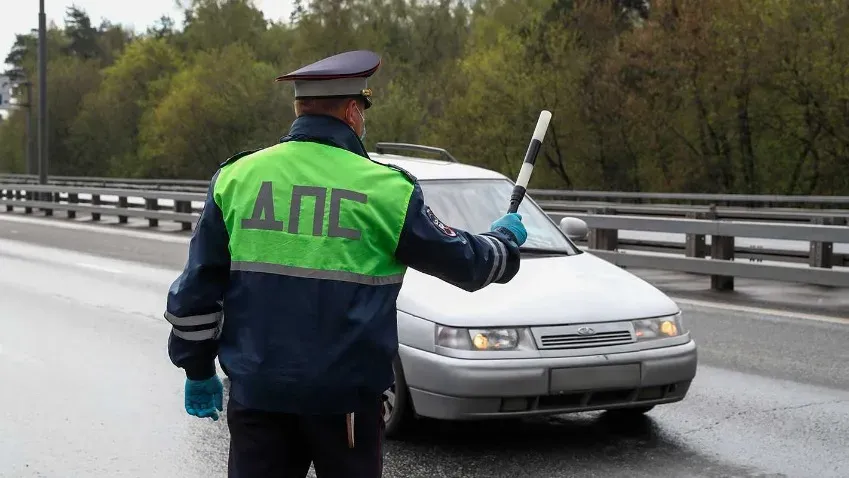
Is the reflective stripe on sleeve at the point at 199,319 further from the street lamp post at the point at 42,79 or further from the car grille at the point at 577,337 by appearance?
the street lamp post at the point at 42,79

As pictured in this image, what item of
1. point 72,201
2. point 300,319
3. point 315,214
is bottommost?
point 72,201

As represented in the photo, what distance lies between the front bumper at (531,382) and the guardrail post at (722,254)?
7620 millimetres

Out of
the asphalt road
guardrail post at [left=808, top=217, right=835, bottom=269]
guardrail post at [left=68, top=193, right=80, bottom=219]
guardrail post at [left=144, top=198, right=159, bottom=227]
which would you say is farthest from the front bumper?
guardrail post at [left=68, top=193, right=80, bottom=219]

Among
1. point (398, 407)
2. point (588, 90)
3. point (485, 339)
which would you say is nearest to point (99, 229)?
point (398, 407)

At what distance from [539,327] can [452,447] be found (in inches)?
33.8

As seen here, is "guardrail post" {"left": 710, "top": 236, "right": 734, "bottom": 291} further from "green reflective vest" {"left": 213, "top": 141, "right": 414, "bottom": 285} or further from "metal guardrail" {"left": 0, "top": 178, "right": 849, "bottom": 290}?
"green reflective vest" {"left": 213, "top": 141, "right": 414, "bottom": 285}

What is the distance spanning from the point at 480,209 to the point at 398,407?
5.52 feet

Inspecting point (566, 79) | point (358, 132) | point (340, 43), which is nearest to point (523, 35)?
point (566, 79)

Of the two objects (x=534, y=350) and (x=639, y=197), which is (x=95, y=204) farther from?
(x=534, y=350)

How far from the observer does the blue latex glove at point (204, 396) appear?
339cm

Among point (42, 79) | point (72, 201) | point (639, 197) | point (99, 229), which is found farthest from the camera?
point (639, 197)

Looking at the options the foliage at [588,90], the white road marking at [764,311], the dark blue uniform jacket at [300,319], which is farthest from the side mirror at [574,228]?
the foliage at [588,90]

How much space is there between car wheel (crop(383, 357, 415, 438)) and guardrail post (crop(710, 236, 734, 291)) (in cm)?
795

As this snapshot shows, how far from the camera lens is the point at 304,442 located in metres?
3.22
